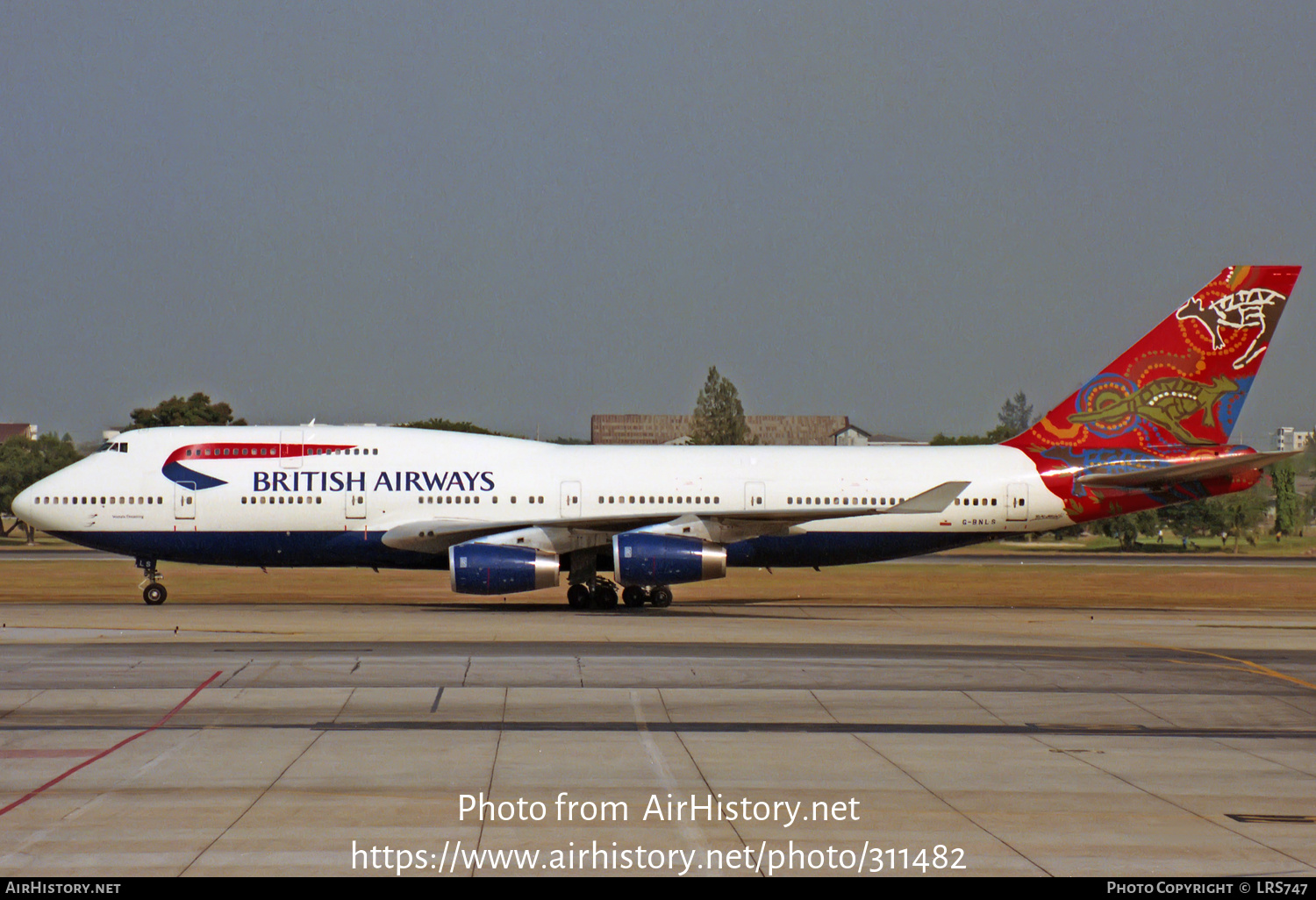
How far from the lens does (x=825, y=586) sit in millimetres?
44781

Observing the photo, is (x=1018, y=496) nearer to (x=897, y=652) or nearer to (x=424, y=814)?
(x=897, y=652)

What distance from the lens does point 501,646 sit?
2488cm

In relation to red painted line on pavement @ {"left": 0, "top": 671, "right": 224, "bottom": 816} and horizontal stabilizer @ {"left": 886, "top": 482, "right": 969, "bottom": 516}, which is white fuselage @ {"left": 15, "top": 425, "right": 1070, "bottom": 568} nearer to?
horizontal stabilizer @ {"left": 886, "top": 482, "right": 969, "bottom": 516}

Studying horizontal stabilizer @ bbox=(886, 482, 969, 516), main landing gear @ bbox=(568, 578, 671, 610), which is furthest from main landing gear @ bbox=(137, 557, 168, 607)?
horizontal stabilizer @ bbox=(886, 482, 969, 516)

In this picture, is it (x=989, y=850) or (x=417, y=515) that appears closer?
(x=989, y=850)

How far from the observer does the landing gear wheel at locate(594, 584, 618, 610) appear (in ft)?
114

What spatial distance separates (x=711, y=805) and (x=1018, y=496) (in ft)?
83.4

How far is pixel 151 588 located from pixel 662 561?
14.1 meters

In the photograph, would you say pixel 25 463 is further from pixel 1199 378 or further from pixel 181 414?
pixel 1199 378

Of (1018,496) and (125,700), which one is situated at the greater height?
(1018,496)

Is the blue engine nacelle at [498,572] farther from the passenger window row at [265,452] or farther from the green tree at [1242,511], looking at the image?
the green tree at [1242,511]

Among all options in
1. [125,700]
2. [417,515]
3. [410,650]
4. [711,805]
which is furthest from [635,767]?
[417,515]

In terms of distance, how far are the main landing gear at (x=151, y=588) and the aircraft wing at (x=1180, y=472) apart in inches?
1016

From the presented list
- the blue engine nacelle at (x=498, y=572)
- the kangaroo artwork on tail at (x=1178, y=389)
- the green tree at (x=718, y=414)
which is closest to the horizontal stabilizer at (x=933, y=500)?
the kangaroo artwork on tail at (x=1178, y=389)
